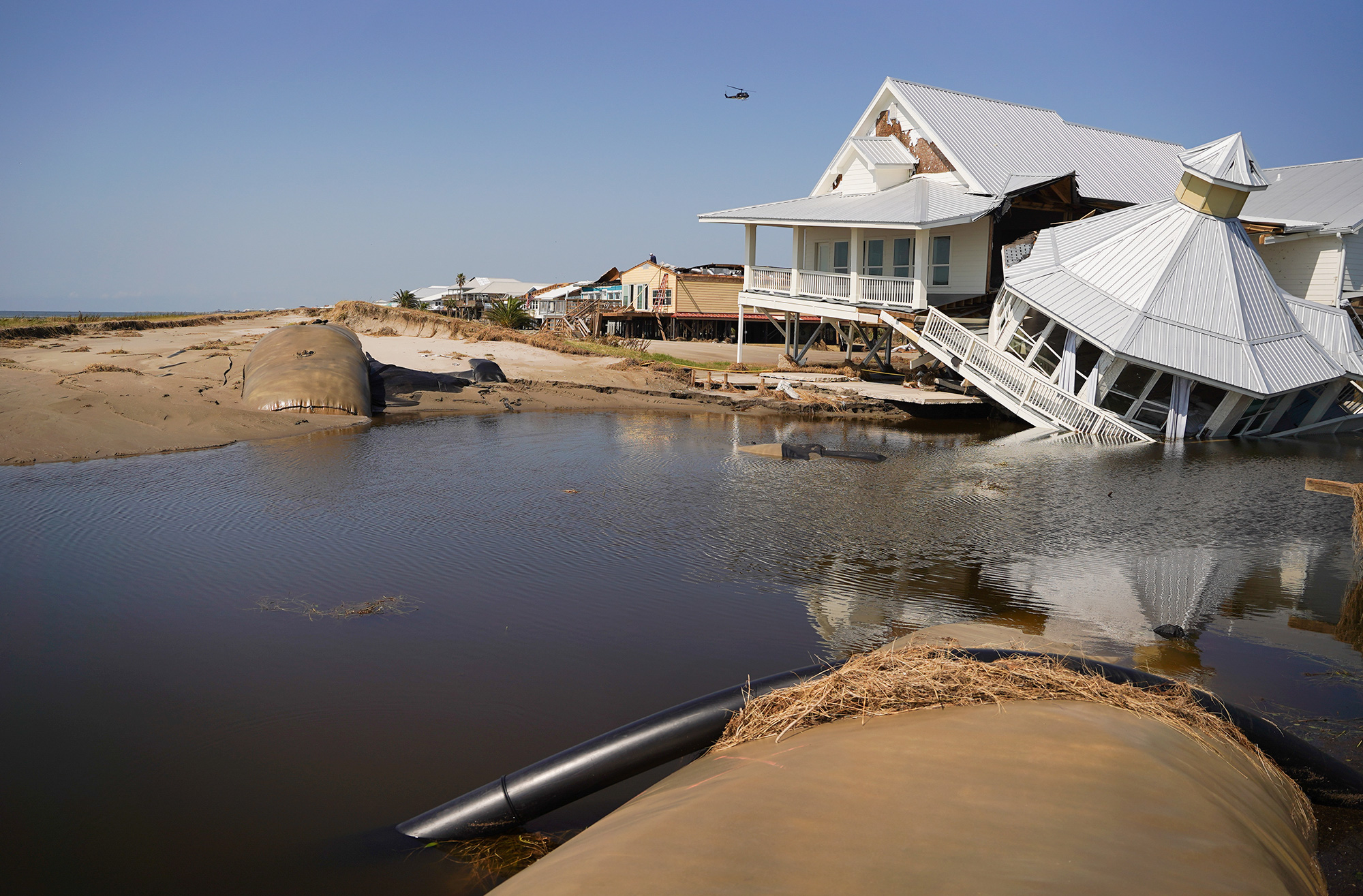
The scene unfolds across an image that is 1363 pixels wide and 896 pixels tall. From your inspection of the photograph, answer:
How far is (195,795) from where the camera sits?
4.62 metres

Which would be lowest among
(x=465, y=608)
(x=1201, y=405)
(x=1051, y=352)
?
(x=465, y=608)

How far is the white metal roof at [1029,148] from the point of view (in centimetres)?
2936

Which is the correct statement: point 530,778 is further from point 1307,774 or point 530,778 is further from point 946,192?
point 946,192

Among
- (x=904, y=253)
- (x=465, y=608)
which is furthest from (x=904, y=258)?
(x=465, y=608)

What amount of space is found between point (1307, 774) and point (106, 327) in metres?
42.1

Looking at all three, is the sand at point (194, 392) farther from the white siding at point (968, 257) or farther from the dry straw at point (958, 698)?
the dry straw at point (958, 698)

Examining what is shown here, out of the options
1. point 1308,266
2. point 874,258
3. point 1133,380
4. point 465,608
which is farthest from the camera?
point 874,258

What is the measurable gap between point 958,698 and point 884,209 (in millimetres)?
25838

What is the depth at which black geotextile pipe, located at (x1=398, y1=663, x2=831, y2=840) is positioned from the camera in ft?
13.3

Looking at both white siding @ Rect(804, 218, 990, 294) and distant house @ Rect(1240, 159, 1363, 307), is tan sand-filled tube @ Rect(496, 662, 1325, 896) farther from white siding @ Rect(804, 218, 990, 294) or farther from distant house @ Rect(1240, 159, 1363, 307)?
distant house @ Rect(1240, 159, 1363, 307)

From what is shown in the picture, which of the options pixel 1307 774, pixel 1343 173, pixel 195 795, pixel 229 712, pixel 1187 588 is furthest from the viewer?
pixel 1343 173

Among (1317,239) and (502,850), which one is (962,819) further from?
(1317,239)

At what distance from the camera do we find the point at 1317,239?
90.9 feet

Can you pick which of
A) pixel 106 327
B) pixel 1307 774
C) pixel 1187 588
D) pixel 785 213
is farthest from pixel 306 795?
pixel 106 327
